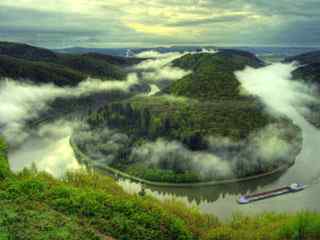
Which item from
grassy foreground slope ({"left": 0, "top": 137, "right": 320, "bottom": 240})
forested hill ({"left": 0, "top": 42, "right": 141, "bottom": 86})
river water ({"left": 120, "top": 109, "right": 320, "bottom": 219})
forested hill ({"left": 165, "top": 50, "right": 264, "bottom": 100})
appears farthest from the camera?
forested hill ({"left": 0, "top": 42, "right": 141, "bottom": 86})

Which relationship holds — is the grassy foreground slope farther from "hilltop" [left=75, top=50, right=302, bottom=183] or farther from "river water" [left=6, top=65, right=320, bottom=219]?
"hilltop" [left=75, top=50, right=302, bottom=183]

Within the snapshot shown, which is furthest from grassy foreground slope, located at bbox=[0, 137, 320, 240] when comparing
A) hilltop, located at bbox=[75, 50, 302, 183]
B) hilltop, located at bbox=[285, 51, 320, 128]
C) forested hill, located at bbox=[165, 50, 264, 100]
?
hilltop, located at bbox=[285, 51, 320, 128]

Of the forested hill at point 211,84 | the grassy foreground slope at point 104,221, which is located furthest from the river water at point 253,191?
the forested hill at point 211,84

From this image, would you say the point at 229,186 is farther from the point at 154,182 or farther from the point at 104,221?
the point at 104,221

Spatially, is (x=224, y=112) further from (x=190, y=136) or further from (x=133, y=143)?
(x=133, y=143)

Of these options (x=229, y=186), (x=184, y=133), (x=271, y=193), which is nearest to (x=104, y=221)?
(x=271, y=193)

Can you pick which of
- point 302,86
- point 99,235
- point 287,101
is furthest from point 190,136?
point 302,86
